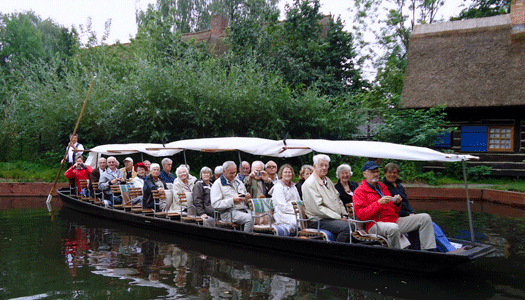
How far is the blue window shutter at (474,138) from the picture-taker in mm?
19016

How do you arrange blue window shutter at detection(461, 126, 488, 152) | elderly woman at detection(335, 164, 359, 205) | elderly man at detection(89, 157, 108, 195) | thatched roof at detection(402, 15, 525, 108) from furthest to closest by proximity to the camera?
blue window shutter at detection(461, 126, 488, 152)
thatched roof at detection(402, 15, 525, 108)
elderly man at detection(89, 157, 108, 195)
elderly woman at detection(335, 164, 359, 205)

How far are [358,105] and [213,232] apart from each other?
14.3 meters

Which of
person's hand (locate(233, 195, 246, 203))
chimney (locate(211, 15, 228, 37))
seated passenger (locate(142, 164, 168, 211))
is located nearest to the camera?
person's hand (locate(233, 195, 246, 203))

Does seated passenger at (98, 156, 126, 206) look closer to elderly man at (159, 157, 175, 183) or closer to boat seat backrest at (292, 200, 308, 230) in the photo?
elderly man at (159, 157, 175, 183)

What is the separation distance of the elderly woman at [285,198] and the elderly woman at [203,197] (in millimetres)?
1640

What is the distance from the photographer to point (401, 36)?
28750mm

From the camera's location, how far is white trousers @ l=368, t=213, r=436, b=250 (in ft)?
22.3

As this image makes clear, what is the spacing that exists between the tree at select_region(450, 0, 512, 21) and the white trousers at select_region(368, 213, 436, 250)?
2328cm

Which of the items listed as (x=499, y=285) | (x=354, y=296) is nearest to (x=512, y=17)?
(x=499, y=285)

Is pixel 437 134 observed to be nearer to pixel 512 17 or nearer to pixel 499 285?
pixel 512 17

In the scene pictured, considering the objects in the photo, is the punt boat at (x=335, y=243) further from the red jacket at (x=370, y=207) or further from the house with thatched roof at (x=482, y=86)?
the house with thatched roof at (x=482, y=86)

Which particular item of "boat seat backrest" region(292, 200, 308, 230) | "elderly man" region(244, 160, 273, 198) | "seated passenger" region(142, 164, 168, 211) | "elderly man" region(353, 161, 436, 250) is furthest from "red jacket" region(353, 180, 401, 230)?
"seated passenger" region(142, 164, 168, 211)

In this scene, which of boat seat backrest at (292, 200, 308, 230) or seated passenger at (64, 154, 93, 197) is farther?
seated passenger at (64, 154, 93, 197)

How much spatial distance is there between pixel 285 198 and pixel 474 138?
44.4 feet
